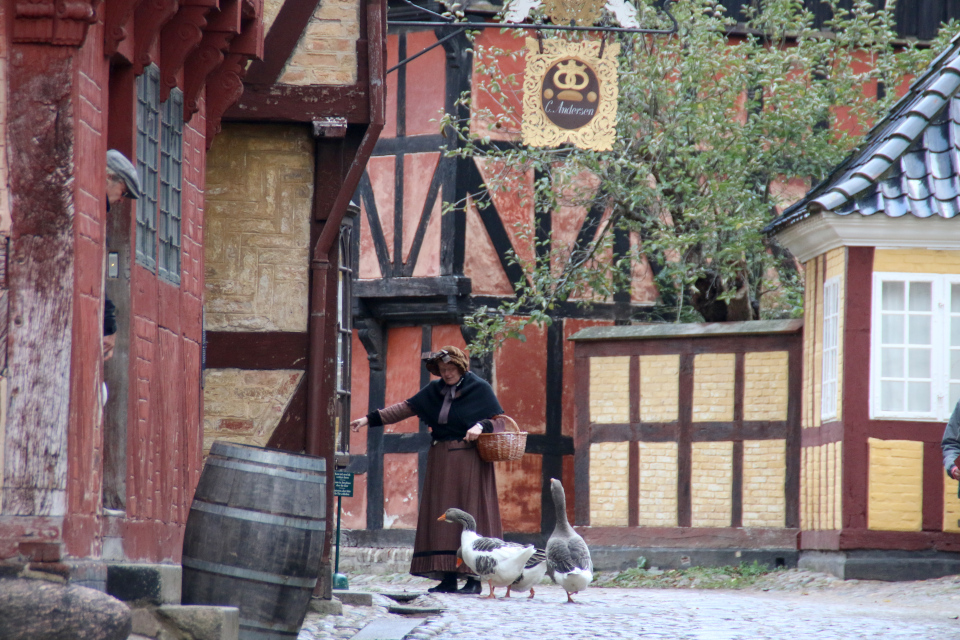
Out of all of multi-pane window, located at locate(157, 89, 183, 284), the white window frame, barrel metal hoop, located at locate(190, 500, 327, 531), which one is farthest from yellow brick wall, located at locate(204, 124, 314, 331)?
the white window frame

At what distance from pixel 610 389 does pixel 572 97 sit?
3.13m

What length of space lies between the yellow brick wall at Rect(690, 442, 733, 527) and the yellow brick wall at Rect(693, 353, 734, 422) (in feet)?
0.96

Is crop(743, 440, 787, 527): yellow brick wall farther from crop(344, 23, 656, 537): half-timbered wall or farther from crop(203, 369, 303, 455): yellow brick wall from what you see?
crop(203, 369, 303, 455): yellow brick wall

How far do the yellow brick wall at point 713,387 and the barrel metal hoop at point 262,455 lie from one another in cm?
871

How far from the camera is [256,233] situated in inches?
345

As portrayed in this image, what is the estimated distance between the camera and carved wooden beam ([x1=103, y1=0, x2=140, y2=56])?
5363 mm

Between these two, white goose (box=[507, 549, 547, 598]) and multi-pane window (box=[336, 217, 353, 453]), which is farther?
multi-pane window (box=[336, 217, 353, 453])

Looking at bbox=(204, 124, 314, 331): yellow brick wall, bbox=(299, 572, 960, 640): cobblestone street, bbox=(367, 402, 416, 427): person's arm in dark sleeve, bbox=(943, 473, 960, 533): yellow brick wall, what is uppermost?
bbox=(204, 124, 314, 331): yellow brick wall

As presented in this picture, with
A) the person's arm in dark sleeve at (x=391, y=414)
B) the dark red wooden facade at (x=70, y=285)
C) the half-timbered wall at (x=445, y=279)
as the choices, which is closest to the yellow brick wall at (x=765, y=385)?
the half-timbered wall at (x=445, y=279)

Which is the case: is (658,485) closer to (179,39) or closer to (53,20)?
(179,39)

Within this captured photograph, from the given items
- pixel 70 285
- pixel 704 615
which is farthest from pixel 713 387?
pixel 70 285

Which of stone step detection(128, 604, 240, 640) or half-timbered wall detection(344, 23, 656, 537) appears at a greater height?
half-timbered wall detection(344, 23, 656, 537)

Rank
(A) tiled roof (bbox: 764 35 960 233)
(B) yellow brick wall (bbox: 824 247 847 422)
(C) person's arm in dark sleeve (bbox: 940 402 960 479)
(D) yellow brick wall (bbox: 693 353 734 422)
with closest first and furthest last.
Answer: (C) person's arm in dark sleeve (bbox: 940 402 960 479)
(A) tiled roof (bbox: 764 35 960 233)
(B) yellow brick wall (bbox: 824 247 847 422)
(D) yellow brick wall (bbox: 693 353 734 422)

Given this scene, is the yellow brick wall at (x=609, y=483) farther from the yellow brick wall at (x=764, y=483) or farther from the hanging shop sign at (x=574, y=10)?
the hanging shop sign at (x=574, y=10)
